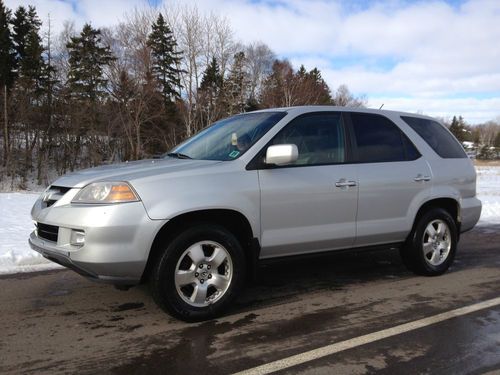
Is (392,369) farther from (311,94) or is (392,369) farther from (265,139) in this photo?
(311,94)

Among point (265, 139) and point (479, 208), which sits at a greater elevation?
point (265, 139)

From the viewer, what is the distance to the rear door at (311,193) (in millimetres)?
4496

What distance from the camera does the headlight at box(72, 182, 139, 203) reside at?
384 cm

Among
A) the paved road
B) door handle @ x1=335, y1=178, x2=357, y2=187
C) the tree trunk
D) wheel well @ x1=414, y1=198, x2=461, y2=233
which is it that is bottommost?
the paved road

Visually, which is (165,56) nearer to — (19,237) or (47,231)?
→ (19,237)

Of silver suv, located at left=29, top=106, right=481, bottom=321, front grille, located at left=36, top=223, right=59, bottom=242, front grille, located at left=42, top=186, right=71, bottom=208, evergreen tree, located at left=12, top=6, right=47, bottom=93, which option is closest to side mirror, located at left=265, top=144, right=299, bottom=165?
silver suv, located at left=29, top=106, right=481, bottom=321

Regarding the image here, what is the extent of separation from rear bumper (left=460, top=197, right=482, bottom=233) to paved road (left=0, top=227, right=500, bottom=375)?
609 millimetres

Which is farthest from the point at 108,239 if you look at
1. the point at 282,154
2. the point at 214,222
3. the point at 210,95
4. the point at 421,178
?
the point at 210,95

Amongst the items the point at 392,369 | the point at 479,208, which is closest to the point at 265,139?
the point at 392,369

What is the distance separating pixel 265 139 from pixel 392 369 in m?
2.23

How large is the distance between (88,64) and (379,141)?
1428 inches

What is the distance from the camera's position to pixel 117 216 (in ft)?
12.4

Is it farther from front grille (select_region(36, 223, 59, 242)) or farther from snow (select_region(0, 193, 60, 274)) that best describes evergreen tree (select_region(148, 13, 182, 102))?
front grille (select_region(36, 223, 59, 242))

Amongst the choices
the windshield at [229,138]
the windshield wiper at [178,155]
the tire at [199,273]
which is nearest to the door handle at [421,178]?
the windshield at [229,138]
